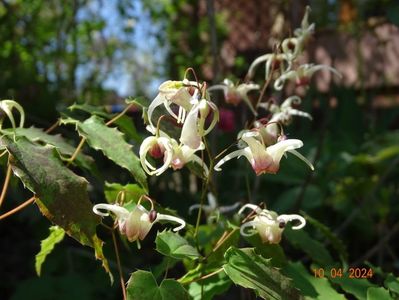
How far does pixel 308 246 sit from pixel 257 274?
37 centimetres

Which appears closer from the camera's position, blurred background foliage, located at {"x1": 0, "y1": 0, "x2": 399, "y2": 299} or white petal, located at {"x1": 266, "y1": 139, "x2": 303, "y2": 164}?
white petal, located at {"x1": 266, "y1": 139, "x2": 303, "y2": 164}

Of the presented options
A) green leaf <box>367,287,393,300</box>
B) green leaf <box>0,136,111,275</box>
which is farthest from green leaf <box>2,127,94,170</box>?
green leaf <box>367,287,393,300</box>

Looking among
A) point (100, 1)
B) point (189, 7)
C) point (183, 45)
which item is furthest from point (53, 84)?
point (189, 7)

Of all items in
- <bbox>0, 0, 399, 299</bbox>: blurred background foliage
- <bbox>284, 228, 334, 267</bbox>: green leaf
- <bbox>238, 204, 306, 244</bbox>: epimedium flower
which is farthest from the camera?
<bbox>0, 0, 399, 299</bbox>: blurred background foliage

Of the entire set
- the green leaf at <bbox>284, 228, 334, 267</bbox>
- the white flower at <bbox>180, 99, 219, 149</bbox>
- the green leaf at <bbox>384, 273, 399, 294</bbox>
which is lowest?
the green leaf at <bbox>284, 228, 334, 267</bbox>

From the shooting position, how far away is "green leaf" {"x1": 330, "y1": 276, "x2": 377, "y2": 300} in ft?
3.33

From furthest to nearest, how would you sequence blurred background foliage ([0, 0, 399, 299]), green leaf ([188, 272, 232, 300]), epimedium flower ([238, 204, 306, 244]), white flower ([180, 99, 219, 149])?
blurred background foliage ([0, 0, 399, 299]), green leaf ([188, 272, 232, 300]), epimedium flower ([238, 204, 306, 244]), white flower ([180, 99, 219, 149])

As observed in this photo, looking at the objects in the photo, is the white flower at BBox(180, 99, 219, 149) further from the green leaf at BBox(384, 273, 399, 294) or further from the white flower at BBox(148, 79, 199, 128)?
the green leaf at BBox(384, 273, 399, 294)

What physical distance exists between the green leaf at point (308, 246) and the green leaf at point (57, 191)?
440 mm

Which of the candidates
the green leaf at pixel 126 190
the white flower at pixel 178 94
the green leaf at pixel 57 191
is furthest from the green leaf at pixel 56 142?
the white flower at pixel 178 94

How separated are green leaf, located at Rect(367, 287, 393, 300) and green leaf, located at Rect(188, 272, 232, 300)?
236mm

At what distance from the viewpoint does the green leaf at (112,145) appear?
94cm

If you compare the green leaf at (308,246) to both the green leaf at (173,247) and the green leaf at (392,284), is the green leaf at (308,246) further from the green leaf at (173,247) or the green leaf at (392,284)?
the green leaf at (173,247)

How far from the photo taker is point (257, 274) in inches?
32.9
